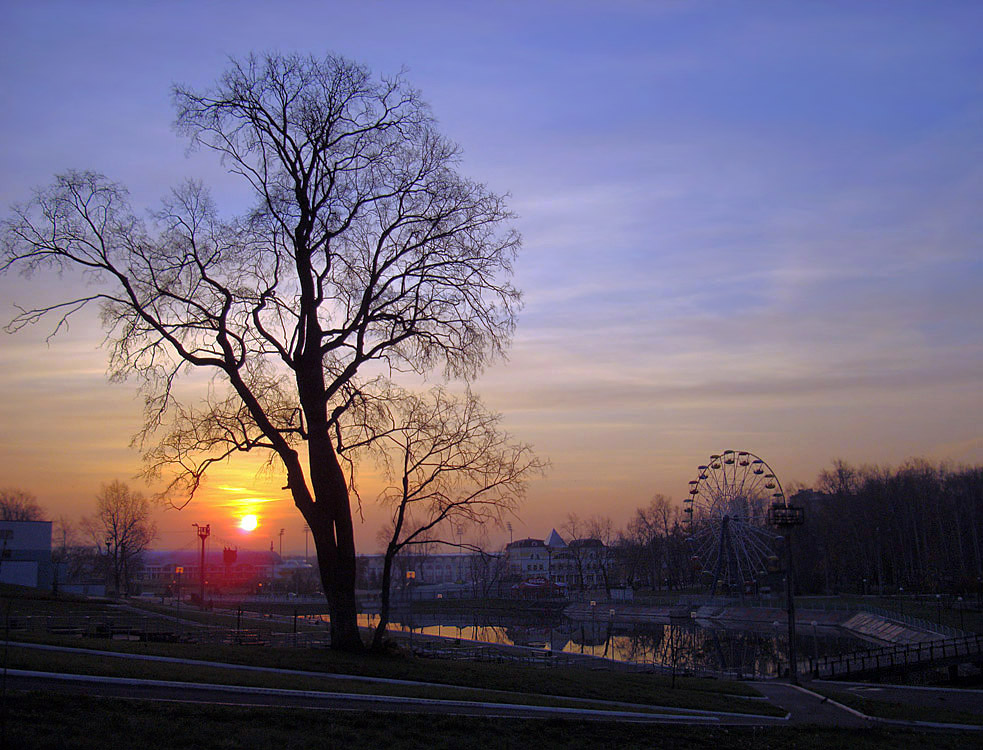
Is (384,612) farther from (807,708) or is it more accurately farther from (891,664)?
(891,664)

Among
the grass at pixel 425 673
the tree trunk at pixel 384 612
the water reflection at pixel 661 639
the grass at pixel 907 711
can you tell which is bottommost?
the water reflection at pixel 661 639

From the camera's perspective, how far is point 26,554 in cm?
6631

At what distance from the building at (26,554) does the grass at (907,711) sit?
195 feet

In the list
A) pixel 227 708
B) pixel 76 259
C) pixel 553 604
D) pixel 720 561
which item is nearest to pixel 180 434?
pixel 76 259

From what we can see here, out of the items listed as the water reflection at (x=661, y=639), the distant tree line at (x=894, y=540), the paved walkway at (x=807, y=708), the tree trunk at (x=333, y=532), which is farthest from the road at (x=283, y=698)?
the distant tree line at (x=894, y=540)

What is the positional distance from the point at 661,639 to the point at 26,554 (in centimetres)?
5201

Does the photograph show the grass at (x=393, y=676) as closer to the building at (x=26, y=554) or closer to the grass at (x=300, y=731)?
the grass at (x=300, y=731)

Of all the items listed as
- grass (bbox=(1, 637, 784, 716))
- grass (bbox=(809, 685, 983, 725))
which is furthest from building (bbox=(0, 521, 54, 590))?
grass (bbox=(809, 685, 983, 725))

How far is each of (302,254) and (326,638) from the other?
17.8m

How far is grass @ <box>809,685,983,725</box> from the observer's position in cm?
2039

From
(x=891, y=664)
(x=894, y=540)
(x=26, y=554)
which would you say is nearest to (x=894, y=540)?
(x=894, y=540)

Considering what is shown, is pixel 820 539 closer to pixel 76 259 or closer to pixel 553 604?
pixel 553 604

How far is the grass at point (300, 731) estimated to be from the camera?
977cm

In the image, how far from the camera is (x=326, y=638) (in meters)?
32.7
